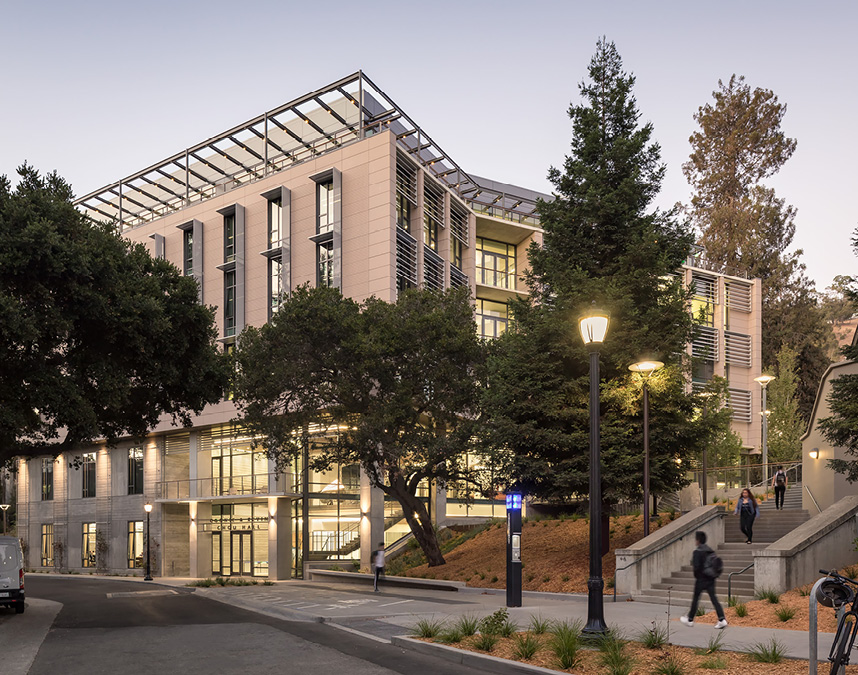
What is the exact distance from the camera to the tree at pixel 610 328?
72.4ft

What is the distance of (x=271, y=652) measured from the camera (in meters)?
12.8

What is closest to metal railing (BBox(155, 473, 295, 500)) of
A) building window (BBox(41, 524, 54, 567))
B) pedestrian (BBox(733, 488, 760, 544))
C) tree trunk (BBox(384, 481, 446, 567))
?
tree trunk (BBox(384, 481, 446, 567))

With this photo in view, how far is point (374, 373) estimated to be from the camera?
2772cm

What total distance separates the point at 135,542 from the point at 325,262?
72.5 feet

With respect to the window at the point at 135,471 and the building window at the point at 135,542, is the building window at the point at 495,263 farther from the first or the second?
the building window at the point at 135,542

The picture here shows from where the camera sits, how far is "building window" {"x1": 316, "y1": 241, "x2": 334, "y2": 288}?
132 feet

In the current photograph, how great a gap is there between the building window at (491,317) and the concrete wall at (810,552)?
3349cm

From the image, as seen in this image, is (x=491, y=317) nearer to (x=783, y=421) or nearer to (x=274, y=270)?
(x=274, y=270)

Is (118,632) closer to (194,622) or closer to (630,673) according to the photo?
(194,622)

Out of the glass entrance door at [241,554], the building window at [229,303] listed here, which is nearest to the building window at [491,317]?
the building window at [229,303]

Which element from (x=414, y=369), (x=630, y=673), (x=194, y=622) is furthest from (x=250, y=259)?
(x=630, y=673)

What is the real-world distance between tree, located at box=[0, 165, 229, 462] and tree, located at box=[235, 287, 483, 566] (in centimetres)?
579

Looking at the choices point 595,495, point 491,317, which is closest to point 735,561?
point 595,495

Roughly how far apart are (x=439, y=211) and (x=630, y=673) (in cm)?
3712
